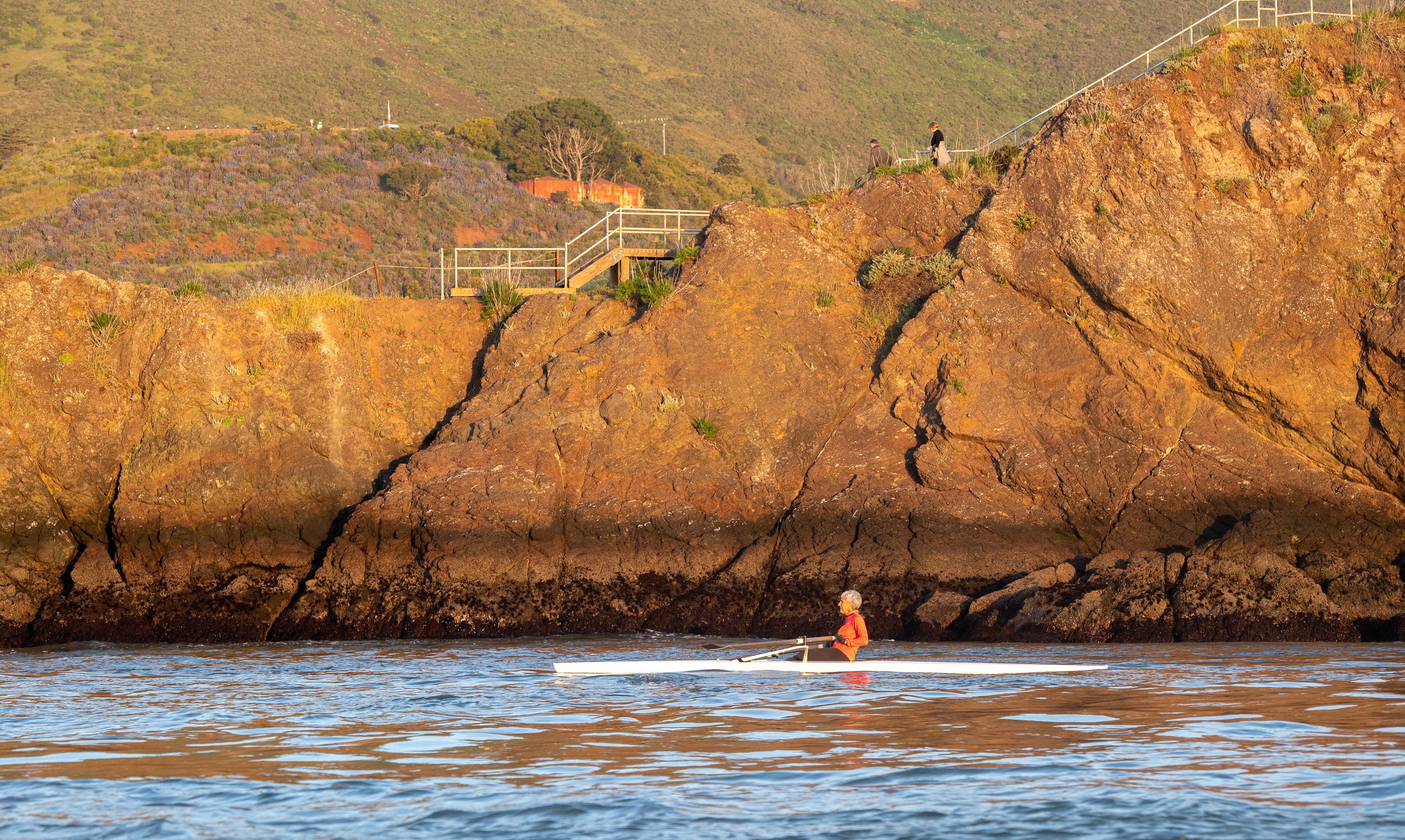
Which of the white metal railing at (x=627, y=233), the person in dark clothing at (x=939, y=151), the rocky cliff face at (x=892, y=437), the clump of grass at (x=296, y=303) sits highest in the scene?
the person in dark clothing at (x=939, y=151)

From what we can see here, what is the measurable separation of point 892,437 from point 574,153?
123 ft

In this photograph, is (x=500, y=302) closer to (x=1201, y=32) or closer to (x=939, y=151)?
(x=939, y=151)

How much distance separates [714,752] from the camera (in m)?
9.77

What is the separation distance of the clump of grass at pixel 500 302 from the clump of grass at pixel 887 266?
5981mm

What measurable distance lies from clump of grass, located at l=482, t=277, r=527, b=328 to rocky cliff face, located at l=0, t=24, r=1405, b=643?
119 centimetres

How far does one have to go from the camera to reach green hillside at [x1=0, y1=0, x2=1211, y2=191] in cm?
6712

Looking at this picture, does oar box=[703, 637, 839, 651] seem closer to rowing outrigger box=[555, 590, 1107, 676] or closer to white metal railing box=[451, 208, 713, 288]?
rowing outrigger box=[555, 590, 1107, 676]

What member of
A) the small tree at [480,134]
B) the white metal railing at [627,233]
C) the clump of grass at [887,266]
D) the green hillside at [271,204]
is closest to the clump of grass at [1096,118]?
the clump of grass at [887,266]

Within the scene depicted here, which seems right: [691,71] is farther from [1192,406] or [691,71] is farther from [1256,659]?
[1256,659]

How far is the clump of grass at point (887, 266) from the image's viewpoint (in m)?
22.0

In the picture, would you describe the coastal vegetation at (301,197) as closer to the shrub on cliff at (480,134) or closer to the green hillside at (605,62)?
the shrub on cliff at (480,134)

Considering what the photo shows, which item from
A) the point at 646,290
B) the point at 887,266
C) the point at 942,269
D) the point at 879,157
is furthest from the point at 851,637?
the point at 879,157

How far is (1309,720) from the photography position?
10.4m

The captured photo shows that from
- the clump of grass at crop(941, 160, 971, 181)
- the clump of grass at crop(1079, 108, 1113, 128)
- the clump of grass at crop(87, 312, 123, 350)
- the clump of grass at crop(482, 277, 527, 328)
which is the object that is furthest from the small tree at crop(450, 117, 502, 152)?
the clump of grass at crop(1079, 108, 1113, 128)
